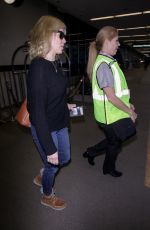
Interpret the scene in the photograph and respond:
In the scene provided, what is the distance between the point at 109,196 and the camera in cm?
213

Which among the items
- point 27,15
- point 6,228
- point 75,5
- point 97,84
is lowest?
point 6,228

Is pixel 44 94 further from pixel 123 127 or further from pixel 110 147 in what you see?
pixel 110 147

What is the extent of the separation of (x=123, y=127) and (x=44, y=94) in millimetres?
975

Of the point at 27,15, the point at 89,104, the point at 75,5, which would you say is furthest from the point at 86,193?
the point at 75,5

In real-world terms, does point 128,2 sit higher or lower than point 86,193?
higher

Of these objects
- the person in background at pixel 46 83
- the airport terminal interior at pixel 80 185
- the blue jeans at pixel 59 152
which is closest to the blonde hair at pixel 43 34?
the person in background at pixel 46 83

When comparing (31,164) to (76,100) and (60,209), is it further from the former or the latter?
(76,100)

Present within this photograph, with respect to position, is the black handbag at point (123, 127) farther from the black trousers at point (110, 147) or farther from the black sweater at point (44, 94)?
the black sweater at point (44, 94)

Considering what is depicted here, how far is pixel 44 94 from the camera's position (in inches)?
55.1

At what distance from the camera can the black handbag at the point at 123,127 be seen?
2.10 metres

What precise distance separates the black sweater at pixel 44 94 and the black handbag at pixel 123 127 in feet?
2.46

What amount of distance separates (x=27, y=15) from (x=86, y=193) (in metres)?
6.61

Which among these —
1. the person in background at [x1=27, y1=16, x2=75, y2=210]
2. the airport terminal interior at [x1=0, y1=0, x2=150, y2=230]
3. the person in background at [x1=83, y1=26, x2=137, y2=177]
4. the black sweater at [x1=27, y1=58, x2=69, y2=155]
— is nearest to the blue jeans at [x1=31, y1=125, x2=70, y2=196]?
the person in background at [x1=27, y1=16, x2=75, y2=210]

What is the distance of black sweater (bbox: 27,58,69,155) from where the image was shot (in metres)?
1.38
